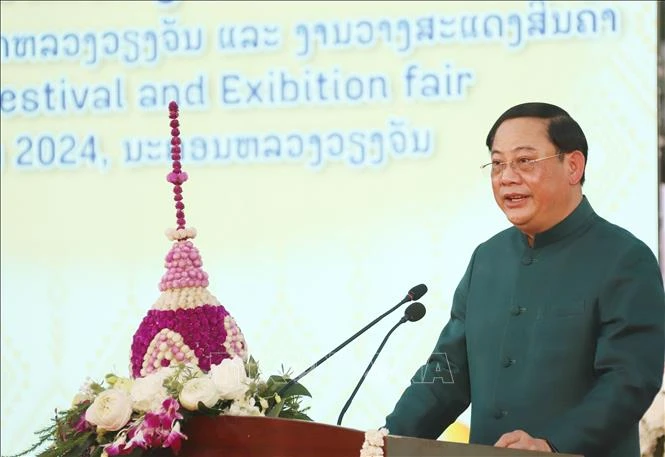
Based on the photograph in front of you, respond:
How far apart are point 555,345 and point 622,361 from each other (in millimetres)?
192

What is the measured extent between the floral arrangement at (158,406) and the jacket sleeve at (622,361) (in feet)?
1.88

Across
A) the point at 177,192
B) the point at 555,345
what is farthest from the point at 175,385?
the point at 555,345

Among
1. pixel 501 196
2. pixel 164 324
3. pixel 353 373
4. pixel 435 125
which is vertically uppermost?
pixel 435 125

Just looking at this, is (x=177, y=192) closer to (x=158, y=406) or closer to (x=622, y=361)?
(x=158, y=406)

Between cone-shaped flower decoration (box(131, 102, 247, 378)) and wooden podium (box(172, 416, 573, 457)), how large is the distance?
31 centimetres

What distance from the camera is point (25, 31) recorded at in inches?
197

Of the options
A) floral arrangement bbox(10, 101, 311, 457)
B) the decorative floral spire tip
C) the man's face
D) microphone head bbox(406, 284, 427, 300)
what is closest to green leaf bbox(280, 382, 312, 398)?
floral arrangement bbox(10, 101, 311, 457)

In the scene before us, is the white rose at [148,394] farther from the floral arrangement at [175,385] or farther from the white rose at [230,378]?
the white rose at [230,378]

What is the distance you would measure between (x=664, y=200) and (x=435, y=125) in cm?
87

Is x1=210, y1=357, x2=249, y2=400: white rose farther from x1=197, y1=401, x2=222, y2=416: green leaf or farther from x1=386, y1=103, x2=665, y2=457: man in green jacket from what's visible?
x1=386, y1=103, x2=665, y2=457: man in green jacket

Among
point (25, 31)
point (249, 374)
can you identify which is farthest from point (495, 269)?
point (25, 31)

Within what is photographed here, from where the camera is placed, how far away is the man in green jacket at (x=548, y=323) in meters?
2.60

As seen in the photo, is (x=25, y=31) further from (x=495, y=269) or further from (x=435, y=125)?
(x=495, y=269)

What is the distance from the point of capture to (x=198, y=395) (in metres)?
2.38
